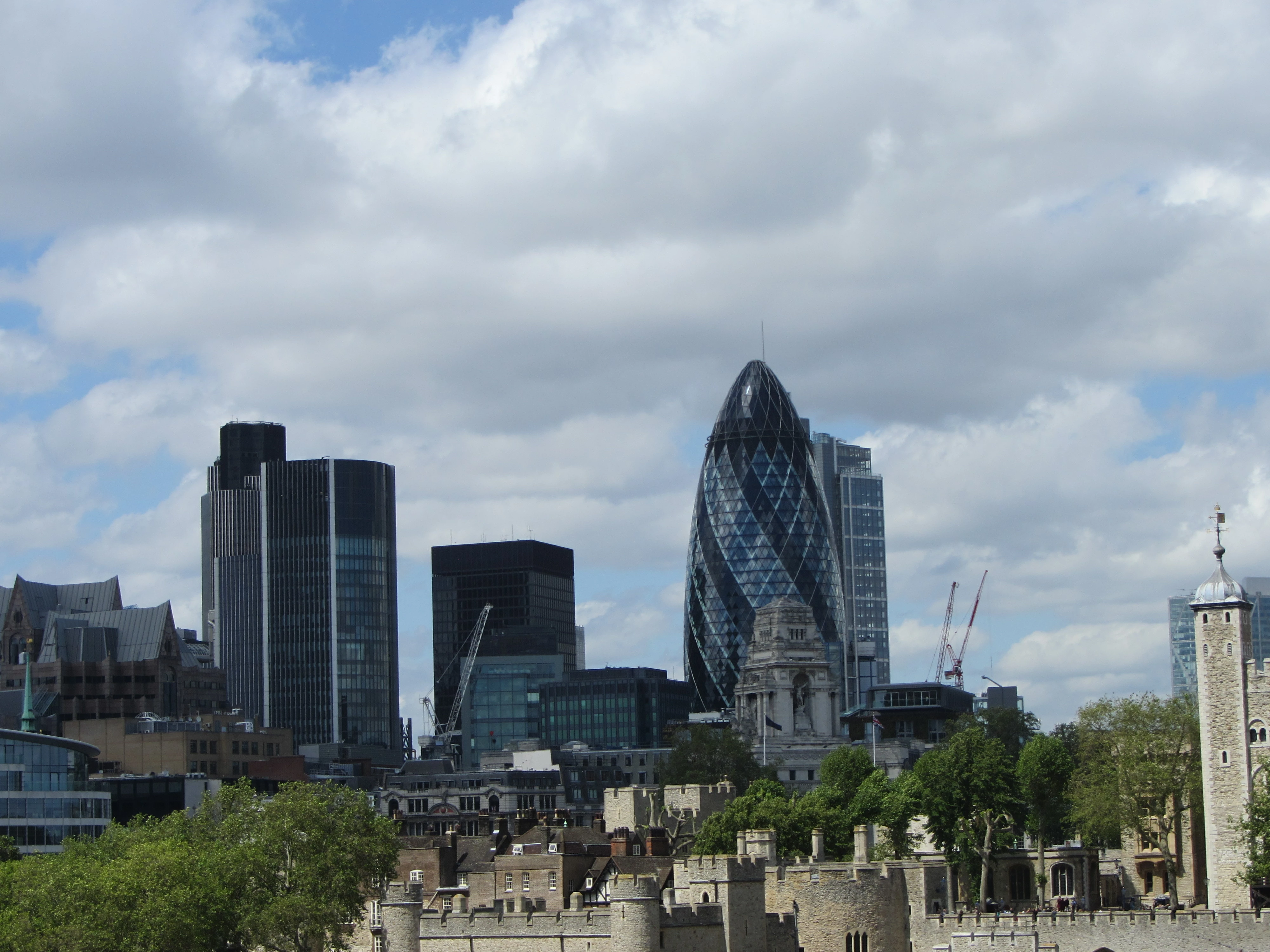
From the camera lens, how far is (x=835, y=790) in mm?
143750

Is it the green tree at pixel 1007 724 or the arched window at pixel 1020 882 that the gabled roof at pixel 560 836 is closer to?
the arched window at pixel 1020 882

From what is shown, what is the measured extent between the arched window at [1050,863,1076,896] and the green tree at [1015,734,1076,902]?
6871 mm

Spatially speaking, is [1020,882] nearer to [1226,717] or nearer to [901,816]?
[901,816]

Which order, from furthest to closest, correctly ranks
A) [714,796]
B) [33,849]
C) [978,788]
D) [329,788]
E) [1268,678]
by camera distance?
[714,796], [33,849], [978,788], [329,788], [1268,678]

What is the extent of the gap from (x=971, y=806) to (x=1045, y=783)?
8.57 metres

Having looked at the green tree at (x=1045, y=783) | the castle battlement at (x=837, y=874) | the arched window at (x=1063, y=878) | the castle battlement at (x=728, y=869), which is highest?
the green tree at (x=1045, y=783)

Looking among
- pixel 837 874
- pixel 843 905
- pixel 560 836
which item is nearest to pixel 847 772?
pixel 560 836

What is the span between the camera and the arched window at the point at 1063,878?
115438 mm

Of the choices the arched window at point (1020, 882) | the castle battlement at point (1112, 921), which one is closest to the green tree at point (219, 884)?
the castle battlement at point (1112, 921)

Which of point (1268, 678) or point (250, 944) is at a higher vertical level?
point (1268, 678)

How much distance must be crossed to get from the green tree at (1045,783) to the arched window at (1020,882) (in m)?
5.19

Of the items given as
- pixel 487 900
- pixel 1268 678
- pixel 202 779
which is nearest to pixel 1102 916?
pixel 1268 678

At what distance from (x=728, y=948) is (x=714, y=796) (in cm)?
5405

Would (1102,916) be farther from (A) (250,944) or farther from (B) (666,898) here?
(A) (250,944)
